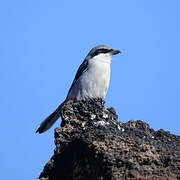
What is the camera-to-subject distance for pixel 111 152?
3646 millimetres

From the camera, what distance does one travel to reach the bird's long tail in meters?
9.60

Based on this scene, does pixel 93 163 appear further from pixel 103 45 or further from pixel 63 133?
pixel 103 45

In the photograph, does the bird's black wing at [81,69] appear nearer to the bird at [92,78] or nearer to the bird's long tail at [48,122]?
the bird at [92,78]

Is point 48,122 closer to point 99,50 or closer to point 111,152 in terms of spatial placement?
point 99,50

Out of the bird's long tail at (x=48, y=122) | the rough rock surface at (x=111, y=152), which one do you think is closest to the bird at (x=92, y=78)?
the bird's long tail at (x=48, y=122)

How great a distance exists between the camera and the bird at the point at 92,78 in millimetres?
10617

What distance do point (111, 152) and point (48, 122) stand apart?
6.47m

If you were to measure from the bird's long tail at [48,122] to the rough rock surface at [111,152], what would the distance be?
4.73 meters

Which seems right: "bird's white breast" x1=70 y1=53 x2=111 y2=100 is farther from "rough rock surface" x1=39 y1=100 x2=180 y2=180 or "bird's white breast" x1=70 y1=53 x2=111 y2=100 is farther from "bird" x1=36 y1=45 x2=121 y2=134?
"rough rock surface" x1=39 y1=100 x2=180 y2=180

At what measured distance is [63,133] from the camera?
4617 millimetres

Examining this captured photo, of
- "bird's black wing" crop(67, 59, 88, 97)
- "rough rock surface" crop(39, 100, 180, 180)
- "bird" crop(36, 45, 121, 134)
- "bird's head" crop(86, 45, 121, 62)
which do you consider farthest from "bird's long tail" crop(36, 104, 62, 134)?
"rough rock surface" crop(39, 100, 180, 180)

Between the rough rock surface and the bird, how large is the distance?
5.32 metres

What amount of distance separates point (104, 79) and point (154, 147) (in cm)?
713

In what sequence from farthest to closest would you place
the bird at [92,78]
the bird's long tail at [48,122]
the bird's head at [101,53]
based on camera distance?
1. the bird's head at [101,53]
2. the bird at [92,78]
3. the bird's long tail at [48,122]
